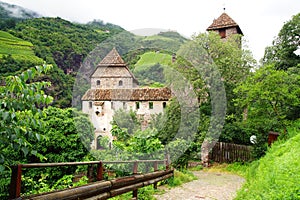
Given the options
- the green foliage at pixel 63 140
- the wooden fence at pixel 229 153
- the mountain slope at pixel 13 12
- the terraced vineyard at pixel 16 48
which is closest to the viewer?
the green foliage at pixel 63 140

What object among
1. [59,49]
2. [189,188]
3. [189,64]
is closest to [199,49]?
[189,64]

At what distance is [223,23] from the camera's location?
86.6ft

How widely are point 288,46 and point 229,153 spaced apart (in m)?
10.1

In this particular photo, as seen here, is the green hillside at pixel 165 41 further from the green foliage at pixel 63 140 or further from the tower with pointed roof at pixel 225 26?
the tower with pointed roof at pixel 225 26

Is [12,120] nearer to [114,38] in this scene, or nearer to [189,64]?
[114,38]

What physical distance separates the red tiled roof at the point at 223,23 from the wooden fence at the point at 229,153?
1517 cm

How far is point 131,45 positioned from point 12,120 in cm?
1054

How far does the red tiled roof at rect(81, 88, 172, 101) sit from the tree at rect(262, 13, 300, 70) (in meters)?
8.73

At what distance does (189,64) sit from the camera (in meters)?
16.0

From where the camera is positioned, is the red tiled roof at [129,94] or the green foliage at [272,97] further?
the red tiled roof at [129,94]

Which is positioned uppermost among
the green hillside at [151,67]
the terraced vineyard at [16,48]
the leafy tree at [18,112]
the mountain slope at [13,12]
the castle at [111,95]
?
the mountain slope at [13,12]

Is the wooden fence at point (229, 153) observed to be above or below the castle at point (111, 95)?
below

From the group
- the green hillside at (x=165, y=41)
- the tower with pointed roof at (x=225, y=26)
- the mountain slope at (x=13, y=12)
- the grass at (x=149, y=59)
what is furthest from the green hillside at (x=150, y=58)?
the mountain slope at (x=13, y=12)

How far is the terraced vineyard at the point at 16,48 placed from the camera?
4168cm
